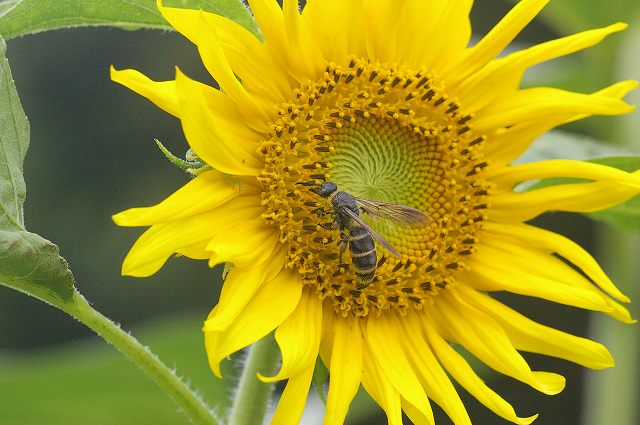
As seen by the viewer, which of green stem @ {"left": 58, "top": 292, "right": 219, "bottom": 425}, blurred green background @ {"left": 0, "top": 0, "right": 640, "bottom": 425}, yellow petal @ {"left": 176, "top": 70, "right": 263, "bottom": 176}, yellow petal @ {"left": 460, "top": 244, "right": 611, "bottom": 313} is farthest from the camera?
blurred green background @ {"left": 0, "top": 0, "right": 640, "bottom": 425}

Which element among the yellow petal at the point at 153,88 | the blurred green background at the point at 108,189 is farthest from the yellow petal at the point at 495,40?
the blurred green background at the point at 108,189

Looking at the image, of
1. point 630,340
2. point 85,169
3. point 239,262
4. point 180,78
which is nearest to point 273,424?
point 239,262

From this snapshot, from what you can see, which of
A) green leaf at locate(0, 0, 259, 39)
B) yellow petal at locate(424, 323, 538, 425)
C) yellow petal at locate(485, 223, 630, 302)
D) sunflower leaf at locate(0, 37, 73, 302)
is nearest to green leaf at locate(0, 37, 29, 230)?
sunflower leaf at locate(0, 37, 73, 302)

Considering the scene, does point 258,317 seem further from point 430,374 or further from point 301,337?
point 430,374

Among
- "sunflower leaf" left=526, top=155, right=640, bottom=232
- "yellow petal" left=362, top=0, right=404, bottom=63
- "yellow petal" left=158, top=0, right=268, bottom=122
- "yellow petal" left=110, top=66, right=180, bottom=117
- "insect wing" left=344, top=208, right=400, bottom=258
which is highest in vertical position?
"yellow petal" left=362, top=0, right=404, bottom=63

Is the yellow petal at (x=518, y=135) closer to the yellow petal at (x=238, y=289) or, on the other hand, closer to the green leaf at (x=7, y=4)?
the yellow petal at (x=238, y=289)

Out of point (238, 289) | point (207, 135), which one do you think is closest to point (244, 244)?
point (238, 289)

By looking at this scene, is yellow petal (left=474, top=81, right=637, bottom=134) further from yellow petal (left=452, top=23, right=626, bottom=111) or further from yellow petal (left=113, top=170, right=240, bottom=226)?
yellow petal (left=113, top=170, right=240, bottom=226)
